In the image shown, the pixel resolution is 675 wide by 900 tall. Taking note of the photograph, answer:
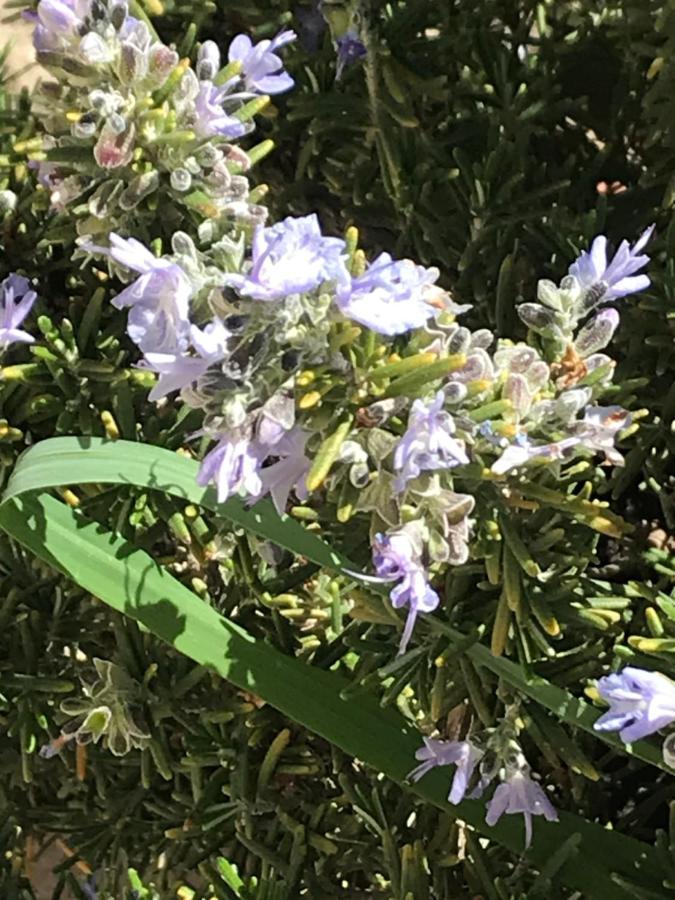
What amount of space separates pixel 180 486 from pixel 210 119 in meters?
0.19

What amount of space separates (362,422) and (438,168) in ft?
0.99

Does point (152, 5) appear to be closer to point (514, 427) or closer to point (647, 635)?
point (514, 427)

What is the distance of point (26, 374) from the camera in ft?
2.14

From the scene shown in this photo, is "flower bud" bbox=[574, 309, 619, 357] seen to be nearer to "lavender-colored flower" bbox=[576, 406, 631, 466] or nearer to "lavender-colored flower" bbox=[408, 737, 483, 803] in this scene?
"lavender-colored flower" bbox=[576, 406, 631, 466]

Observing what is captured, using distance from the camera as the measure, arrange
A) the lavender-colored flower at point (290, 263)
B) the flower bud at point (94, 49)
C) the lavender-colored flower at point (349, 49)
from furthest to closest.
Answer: the lavender-colored flower at point (349, 49) < the flower bud at point (94, 49) < the lavender-colored flower at point (290, 263)

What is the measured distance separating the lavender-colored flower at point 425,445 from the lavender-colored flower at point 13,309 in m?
0.25

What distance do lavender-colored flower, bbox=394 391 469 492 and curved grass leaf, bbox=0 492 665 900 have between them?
22 cm

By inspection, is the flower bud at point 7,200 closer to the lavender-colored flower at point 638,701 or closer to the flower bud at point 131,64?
the flower bud at point 131,64

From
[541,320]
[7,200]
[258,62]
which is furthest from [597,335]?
[7,200]

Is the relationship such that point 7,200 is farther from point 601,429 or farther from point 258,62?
point 601,429

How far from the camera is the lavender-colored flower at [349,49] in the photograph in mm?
693

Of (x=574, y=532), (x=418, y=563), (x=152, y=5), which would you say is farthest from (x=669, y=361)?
(x=152, y=5)

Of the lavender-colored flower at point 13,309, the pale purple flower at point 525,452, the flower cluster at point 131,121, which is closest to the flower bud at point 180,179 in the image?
the flower cluster at point 131,121

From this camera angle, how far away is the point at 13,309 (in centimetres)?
63
